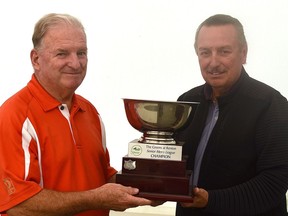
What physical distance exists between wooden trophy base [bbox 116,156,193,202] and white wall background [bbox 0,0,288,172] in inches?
38.8

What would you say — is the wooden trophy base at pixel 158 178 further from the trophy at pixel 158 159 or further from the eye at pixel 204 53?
the eye at pixel 204 53

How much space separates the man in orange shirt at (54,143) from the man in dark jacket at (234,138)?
26cm

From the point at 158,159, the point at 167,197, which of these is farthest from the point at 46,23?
the point at 167,197

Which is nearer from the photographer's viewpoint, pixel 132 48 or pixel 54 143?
pixel 54 143

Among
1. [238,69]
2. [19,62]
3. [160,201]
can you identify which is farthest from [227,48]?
[19,62]

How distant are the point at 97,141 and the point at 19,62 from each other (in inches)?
41.7

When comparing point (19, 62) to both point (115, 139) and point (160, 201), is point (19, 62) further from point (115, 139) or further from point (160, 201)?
point (160, 201)

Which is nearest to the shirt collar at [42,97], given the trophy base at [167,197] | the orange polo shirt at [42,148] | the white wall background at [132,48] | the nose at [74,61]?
the orange polo shirt at [42,148]

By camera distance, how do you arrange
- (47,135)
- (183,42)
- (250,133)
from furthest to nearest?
(183,42) < (250,133) < (47,135)

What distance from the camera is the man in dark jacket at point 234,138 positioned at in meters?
1.23

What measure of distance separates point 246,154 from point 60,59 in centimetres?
69

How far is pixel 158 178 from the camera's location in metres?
1.13

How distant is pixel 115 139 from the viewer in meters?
2.14

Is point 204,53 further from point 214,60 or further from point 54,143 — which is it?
point 54,143
